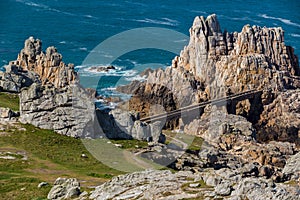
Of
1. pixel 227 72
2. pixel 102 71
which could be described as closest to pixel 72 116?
pixel 227 72

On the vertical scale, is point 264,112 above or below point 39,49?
below

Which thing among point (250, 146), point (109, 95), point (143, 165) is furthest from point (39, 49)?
point (143, 165)

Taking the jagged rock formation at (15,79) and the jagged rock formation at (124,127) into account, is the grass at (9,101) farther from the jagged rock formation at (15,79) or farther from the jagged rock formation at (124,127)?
the jagged rock formation at (124,127)

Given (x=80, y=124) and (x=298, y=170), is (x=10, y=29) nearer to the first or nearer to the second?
(x=80, y=124)

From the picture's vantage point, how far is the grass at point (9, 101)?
8741 centimetres

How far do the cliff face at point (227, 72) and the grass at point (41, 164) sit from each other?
145 feet

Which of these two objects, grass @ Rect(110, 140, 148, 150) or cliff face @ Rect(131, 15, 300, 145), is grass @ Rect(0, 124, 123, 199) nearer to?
grass @ Rect(110, 140, 148, 150)

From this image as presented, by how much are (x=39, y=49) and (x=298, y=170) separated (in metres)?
74.6

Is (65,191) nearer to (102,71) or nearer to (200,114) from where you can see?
(200,114)

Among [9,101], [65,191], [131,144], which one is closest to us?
[65,191]

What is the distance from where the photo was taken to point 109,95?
5256 inches

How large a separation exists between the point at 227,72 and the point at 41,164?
68.7 m

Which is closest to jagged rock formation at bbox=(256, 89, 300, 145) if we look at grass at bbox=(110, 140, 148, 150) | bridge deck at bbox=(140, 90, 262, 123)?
bridge deck at bbox=(140, 90, 262, 123)

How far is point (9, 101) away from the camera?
307ft
